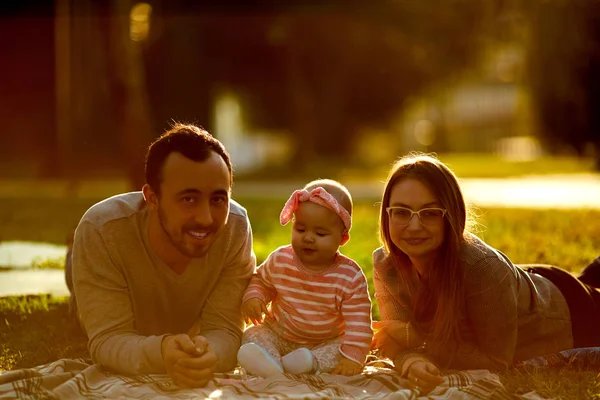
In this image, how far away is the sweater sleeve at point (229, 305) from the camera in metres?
4.52

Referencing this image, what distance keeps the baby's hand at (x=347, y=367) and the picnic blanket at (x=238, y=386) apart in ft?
0.16

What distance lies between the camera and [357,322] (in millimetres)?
4484

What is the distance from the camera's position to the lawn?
4.42m

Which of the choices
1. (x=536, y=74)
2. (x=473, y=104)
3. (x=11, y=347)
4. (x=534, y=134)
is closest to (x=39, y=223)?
(x=11, y=347)

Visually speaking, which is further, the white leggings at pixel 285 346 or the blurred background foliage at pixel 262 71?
the blurred background foliage at pixel 262 71

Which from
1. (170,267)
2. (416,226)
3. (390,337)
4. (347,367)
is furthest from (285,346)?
(416,226)

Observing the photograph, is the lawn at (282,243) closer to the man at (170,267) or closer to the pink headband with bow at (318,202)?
the man at (170,267)

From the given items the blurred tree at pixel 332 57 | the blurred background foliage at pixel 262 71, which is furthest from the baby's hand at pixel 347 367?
the blurred tree at pixel 332 57

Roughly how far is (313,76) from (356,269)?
25066mm

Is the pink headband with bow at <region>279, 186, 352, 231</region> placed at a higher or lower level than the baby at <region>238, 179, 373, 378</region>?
higher

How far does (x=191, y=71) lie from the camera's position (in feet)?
73.3

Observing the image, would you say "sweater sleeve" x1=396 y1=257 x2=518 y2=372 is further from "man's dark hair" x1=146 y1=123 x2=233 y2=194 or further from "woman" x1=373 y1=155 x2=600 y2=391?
"man's dark hair" x1=146 y1=123 x2=233 y2=194

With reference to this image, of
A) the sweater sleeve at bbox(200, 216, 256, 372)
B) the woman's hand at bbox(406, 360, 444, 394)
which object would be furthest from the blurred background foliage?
the woman's hand at bbox(406, 360, 444, 394)

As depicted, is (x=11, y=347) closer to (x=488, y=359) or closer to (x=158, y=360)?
(x=158, y=360)
